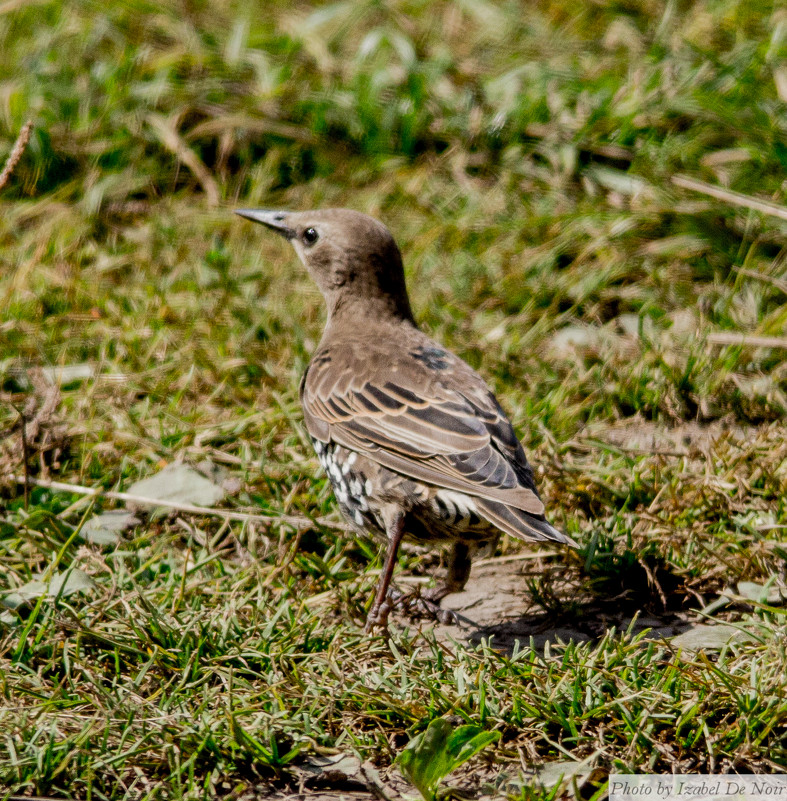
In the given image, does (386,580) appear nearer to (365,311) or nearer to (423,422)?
(423,422)

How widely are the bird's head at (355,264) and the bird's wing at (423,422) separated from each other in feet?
1.62

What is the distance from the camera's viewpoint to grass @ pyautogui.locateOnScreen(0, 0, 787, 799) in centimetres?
349

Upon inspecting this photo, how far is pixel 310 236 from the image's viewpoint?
221 inches

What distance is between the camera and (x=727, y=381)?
5426 mm

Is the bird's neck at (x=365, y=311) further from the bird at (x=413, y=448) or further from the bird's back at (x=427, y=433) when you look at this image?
the bird's back at (x=427, y=433)

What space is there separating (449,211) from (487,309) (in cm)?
96

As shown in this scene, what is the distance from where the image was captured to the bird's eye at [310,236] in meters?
5.58

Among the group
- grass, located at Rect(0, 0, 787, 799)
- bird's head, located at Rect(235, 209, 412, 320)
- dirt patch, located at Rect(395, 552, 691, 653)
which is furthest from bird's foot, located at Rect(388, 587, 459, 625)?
bird's head, located at Rect(235, 209, 412, 320)

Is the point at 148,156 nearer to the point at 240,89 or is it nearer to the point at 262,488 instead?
the point at 240,89

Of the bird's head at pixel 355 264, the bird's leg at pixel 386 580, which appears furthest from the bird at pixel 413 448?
the bird's head at pixel 355 264

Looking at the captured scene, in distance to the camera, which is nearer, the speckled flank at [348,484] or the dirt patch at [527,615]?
the dirt patch at [527,615]

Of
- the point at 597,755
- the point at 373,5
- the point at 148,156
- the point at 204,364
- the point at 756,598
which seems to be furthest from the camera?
the point at 373,5

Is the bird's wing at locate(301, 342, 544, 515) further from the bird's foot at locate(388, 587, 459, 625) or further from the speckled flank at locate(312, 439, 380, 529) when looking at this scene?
the bird's foot at locate(388, 587, 459, 625)

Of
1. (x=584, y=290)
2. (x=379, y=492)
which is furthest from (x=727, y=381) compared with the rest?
(x=379, y=492)
